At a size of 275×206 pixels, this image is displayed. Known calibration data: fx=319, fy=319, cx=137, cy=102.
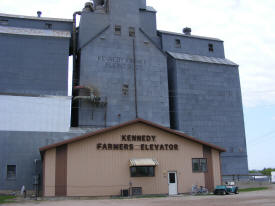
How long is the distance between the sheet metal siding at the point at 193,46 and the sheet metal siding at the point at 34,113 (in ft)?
62.4

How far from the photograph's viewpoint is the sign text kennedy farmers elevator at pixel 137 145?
27953 mm

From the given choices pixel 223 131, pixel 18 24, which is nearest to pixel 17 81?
pixel 18 24

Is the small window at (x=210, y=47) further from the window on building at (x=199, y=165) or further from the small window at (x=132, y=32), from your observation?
the window on building at (x=199, y=165)

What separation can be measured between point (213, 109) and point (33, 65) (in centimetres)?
2526

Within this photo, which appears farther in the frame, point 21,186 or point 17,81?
point 17,81

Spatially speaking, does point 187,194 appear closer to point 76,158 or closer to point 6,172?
point 76,158

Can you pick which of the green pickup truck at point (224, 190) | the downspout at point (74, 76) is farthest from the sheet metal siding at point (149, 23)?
the green pickup truck at point (224, 190)

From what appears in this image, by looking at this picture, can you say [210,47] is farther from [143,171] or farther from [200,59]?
[143,171]

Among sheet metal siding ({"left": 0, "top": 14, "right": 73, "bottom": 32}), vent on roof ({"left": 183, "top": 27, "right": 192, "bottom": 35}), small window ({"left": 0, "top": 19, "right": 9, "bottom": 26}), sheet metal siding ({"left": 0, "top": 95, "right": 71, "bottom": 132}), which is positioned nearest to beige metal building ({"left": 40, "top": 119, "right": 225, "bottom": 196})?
sheet metal siding ({"left": 0, "top": 95, "right": 71, "bottom": 132})

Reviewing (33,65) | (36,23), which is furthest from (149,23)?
(33,65)

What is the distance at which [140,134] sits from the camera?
2923 cm

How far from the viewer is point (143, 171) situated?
28516 mm

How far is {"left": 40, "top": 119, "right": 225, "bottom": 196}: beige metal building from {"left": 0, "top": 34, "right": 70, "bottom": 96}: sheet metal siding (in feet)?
40.8

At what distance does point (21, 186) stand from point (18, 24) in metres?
22.2
